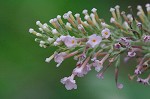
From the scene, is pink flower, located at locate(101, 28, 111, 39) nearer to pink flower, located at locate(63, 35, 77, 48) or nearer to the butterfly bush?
the butterfly bush

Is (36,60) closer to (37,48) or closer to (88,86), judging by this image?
(37,48)

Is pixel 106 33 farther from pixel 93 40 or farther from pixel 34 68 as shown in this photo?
pixel 34 68

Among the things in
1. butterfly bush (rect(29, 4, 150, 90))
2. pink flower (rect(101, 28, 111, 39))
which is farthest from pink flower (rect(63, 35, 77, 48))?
pink flower (rect(101, 28, 111, 39))

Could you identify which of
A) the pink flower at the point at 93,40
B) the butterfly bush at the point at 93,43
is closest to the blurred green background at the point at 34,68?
the butterfly bush at the point at 93,43

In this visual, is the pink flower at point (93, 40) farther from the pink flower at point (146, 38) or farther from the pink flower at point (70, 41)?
the pink flower at point (146, 38)

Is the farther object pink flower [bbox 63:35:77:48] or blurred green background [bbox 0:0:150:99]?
blurred green background [bbox 0:0:150:99]


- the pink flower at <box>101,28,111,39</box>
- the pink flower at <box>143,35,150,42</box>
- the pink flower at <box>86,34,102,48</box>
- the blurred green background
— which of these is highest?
the blurred green background

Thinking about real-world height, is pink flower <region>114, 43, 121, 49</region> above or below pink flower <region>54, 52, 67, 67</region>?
below
